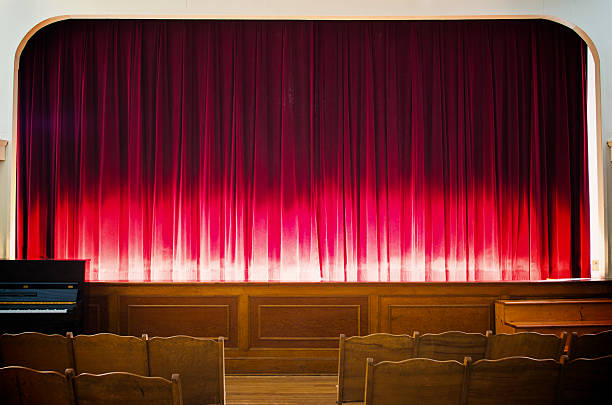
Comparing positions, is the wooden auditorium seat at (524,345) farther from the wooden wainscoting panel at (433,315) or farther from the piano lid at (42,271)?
the piano lid at (42,271)

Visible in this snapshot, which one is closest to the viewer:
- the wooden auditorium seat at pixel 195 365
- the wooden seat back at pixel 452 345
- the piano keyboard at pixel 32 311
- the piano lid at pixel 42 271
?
the wooden auditorium seat at pixel 195 365

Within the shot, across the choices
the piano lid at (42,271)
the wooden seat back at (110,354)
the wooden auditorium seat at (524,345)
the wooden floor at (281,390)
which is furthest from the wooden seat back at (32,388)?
the piano lid at (42,271)

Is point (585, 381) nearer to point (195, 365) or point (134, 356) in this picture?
point (195, 365)

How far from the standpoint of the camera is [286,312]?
232 inches

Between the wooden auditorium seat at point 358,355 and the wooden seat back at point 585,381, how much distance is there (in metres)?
0.98

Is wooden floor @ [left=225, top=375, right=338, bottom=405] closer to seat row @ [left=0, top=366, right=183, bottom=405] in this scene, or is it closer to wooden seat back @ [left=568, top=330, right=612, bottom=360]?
wooden seat back @ [left=568, top=330, right=612, bottom=360]

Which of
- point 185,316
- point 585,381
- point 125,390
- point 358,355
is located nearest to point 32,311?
point 185,316

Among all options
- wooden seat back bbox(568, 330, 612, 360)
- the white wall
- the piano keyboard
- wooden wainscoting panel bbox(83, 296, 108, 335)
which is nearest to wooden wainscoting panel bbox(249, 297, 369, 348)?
wooden wainscoting panel bbox(83, 296, 108, 335)

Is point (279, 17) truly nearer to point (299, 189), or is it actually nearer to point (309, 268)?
point (299, 189)

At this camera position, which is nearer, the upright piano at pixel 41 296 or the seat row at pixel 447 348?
the seat row at pixel 447 348

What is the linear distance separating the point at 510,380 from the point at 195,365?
1.76 meters

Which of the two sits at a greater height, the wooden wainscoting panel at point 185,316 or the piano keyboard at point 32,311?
the piano keyboard at point 32,311

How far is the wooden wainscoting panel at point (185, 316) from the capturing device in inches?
231

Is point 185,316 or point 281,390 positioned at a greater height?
point 185,316
